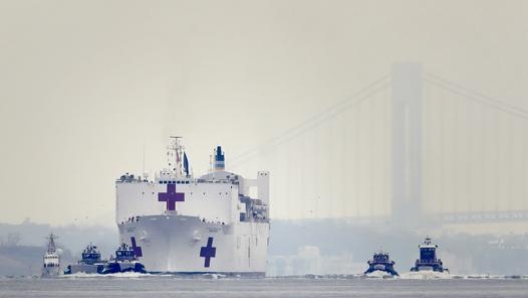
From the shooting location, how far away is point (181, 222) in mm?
174625

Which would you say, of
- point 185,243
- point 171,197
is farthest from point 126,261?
point 171,197

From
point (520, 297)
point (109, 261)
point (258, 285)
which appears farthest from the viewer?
point (109, 261)

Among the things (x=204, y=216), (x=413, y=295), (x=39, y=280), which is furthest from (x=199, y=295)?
(x=39, y=280)

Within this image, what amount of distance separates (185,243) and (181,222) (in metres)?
1.84

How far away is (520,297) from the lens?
15175 centimetres

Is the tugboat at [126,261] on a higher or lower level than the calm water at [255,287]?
higher

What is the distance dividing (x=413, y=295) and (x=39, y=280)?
38533mm

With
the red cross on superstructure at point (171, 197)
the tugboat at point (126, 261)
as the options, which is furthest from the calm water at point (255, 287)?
the red cross on superstructure at point (171, 197)

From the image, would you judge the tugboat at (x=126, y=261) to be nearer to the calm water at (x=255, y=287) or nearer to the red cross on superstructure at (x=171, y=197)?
the calm water at (x=255, y=287)

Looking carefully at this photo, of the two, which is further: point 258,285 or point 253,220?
point 253,220

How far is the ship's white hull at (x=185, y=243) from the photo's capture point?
175 meters

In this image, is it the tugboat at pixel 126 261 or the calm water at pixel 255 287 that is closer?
the calm water at pixel 255 287

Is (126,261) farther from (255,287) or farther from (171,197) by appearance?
(255,287)

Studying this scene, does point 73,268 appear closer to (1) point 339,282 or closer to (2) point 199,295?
(1) point 339,282
